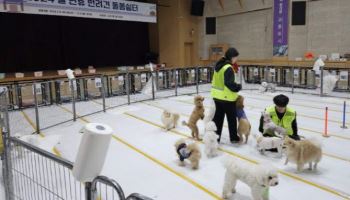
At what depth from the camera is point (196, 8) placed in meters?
16.3

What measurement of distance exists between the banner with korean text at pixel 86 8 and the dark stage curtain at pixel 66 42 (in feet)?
13.1

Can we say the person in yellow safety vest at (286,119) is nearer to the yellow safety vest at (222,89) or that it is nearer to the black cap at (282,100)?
the black cap at (282,100)

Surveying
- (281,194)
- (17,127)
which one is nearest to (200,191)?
(281,194)

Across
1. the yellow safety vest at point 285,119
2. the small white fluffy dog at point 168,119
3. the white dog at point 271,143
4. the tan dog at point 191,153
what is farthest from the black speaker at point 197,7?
the tan dog at point 191,153

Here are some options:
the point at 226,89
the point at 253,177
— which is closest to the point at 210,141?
the point at 226,89

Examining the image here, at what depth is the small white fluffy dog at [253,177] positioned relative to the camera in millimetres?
3133

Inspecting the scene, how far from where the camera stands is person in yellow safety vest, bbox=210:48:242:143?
5.11 m

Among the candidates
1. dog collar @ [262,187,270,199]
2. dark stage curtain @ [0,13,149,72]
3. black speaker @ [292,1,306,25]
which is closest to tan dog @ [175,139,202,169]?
dog collar @ [262,187,270,199]

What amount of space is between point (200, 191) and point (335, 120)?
4.69m

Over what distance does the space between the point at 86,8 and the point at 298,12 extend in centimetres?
869

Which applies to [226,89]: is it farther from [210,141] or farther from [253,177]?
[253,177]

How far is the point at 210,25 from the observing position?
55.8 ft

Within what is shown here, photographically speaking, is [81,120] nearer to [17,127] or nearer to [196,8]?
[17,127]

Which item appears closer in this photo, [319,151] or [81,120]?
[319,151]
